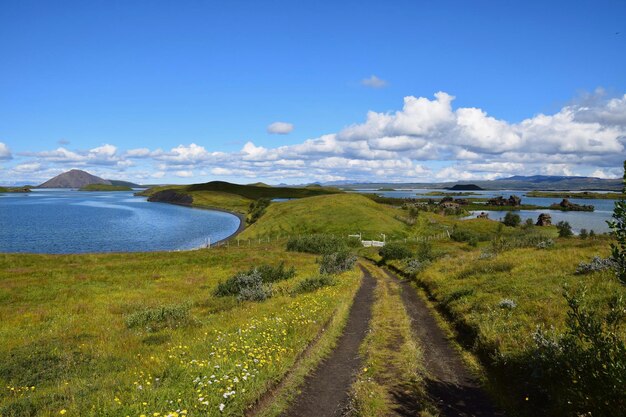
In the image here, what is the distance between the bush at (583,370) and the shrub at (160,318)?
17.9m

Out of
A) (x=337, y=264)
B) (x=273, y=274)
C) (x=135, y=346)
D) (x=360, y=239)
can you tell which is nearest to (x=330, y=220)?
(x=360, y=239)

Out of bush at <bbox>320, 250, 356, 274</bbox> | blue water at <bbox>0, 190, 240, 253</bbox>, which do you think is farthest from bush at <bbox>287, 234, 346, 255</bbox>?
blue water at <bbox>0, 190, 240, 253</bbox>

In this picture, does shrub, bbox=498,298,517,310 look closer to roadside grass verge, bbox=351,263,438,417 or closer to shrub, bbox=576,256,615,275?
roadside grass verge, bbox=351,263,438,417

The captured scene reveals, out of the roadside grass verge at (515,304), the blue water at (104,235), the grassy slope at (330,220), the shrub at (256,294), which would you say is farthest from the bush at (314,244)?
the blue water at (104,235)

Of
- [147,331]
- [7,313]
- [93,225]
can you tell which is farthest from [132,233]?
[147,331]

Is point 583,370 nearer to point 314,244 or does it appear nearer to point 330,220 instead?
point 314,244

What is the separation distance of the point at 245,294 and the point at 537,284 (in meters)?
19.5

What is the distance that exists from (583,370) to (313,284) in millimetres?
21673

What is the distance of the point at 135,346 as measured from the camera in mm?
18234

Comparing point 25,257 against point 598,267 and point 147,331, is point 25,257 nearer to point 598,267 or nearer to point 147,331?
point 147,331

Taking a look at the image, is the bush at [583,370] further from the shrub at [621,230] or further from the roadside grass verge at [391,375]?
the roadside grass verge at [391,375]

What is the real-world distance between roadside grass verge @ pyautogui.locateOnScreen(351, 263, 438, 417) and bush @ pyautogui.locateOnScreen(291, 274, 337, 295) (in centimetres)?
848

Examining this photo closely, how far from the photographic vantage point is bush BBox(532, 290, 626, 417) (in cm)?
872

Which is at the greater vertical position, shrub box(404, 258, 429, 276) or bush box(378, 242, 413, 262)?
shrub box(404, 258, 429, 276)
